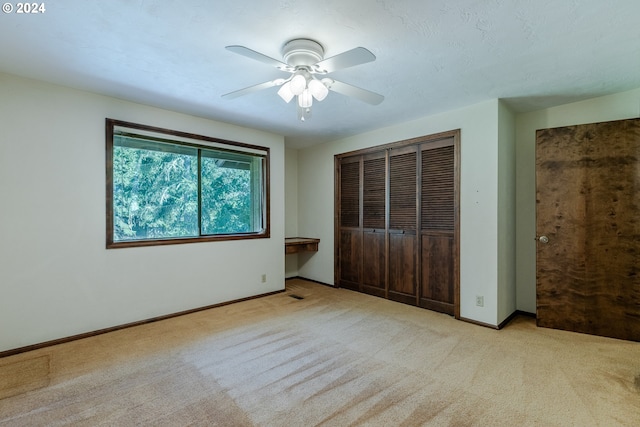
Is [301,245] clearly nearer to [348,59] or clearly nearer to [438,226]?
[438,226]

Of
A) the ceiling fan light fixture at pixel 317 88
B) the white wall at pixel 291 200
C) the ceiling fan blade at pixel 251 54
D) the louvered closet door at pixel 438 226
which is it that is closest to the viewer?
the ceiling fan blade at pixel 251 54

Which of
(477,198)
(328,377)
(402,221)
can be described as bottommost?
(328,377)

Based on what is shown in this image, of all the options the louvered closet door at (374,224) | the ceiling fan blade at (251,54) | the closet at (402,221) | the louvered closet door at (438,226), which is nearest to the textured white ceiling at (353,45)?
the ceiling fan blade at (251,54)

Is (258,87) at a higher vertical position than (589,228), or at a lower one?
higher

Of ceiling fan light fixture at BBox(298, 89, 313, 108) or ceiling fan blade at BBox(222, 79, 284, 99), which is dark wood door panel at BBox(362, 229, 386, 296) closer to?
ceiling fan light fixture at BBox(298, 89, 313, 108)

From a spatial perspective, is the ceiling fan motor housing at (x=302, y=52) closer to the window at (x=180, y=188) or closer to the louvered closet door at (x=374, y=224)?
the window at (x=180, y=188)

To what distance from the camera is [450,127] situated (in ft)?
11.3

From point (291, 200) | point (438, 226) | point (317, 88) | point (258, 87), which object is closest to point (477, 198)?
point (438, 226)

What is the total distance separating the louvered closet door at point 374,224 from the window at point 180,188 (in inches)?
57.8

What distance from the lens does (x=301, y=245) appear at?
487 centimetres

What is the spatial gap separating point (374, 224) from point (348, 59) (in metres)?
2.83

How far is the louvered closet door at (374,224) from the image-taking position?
13.8 feet

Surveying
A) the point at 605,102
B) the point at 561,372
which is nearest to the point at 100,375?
the point at 561,372

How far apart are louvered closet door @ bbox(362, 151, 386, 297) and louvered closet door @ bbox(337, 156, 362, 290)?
0.11 m
